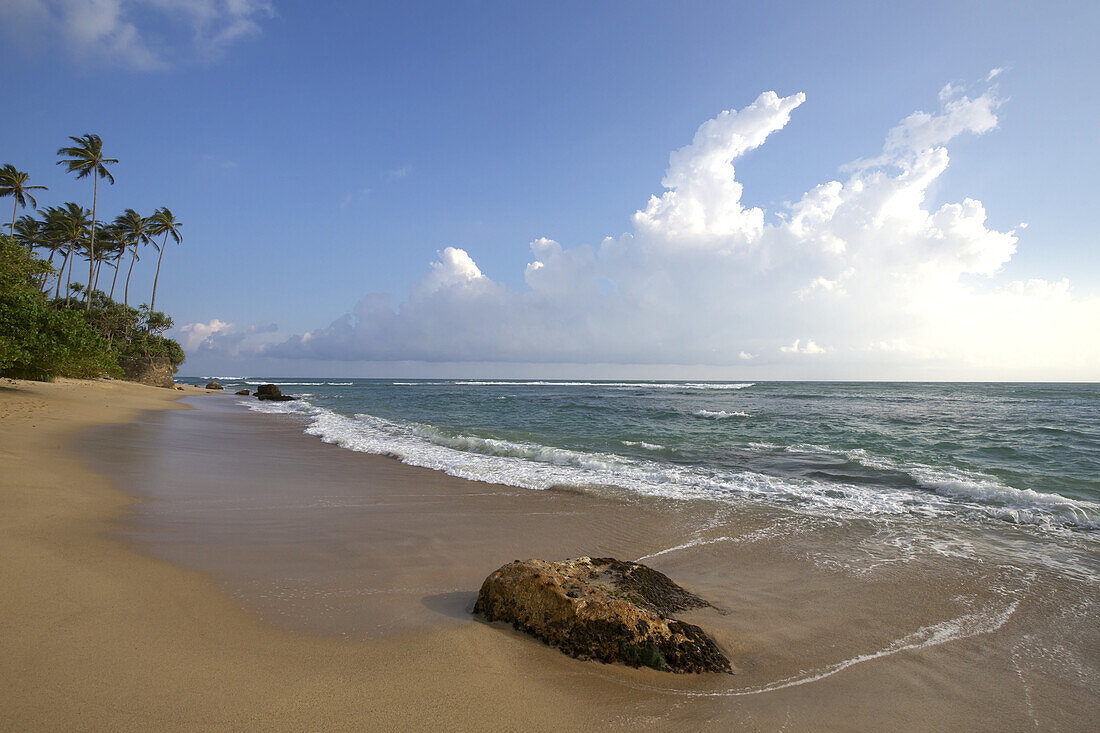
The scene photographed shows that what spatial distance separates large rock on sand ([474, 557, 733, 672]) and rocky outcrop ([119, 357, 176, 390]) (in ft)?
178

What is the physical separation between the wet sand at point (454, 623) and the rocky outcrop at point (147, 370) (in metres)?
47.3

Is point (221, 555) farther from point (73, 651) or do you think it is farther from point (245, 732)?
point (245, 732)

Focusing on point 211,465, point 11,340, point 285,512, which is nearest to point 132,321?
point 11,340

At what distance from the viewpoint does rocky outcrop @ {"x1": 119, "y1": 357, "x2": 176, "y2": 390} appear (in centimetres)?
4331

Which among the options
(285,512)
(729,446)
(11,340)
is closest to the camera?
(285,512)

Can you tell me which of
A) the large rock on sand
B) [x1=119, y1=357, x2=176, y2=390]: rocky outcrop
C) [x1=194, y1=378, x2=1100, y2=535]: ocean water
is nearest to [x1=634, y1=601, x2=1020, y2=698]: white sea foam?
the large rock on sand

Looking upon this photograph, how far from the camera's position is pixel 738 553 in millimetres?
5824

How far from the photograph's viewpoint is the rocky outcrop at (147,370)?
142 feet

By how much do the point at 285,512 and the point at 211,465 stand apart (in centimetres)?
441

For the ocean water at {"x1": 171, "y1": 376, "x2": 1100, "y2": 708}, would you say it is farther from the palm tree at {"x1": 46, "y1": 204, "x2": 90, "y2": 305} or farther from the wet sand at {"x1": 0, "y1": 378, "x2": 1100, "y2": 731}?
the palm tree at {"x1": 46, "y1": 204, "x2": 90, "y2": 305}

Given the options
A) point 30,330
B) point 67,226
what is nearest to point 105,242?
point 67,226

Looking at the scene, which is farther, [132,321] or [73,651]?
[132,321]

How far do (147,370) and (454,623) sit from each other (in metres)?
55.2

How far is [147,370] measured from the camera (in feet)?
145
